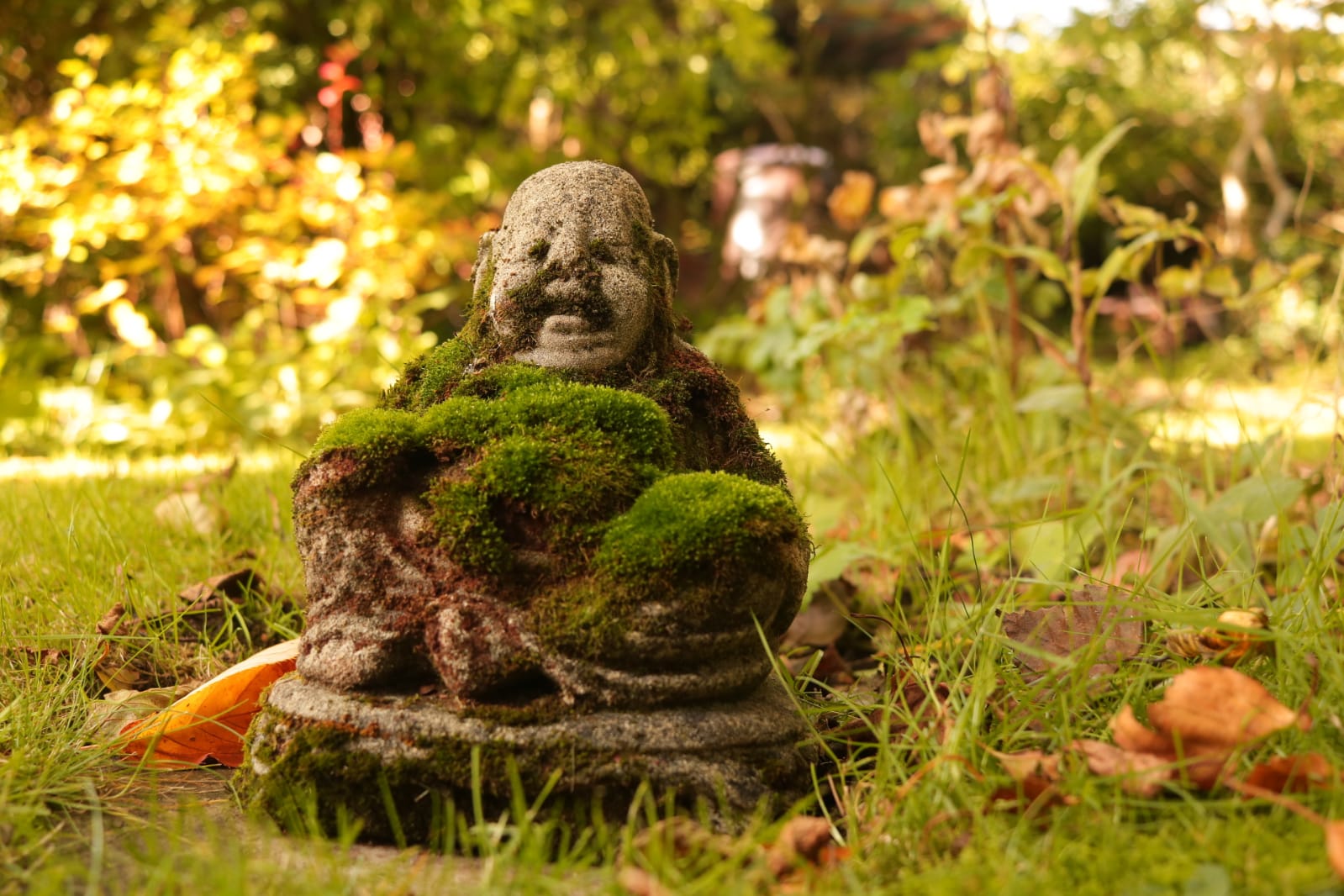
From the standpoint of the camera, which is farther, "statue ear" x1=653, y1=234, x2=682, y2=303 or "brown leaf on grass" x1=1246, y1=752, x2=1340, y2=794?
"statue ear" x1=653, y1=234, x2=682, y2=303

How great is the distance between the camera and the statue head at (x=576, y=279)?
2.23 m

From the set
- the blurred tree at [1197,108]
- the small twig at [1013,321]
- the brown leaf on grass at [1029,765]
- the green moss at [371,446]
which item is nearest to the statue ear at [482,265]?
the green moss at [371,446]

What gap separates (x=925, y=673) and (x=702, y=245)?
10059 mm

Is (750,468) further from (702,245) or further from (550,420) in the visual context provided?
(702,245)

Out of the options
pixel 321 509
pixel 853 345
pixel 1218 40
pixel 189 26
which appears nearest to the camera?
pixel 321 509

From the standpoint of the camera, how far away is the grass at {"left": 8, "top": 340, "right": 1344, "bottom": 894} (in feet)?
5.05

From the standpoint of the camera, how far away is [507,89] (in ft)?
26.8

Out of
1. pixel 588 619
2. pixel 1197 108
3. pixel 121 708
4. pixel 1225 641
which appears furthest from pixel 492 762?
pixel 1197 108

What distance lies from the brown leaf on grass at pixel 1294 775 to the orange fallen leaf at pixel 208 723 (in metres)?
1.86

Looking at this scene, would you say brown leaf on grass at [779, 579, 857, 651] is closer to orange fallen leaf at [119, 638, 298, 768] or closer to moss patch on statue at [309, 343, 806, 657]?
moss patch on statue at [309, 343, 806, 657]

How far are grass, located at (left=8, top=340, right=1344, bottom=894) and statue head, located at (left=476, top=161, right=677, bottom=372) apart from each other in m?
0.77

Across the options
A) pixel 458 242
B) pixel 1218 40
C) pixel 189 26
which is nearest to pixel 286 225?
pixel 458 242

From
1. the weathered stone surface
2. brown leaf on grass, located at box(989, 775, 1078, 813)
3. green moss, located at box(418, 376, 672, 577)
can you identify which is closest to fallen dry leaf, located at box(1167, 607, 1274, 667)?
brown leaf on grass, located at box(989, 775, 1078, 813)

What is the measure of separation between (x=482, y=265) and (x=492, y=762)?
116cm
